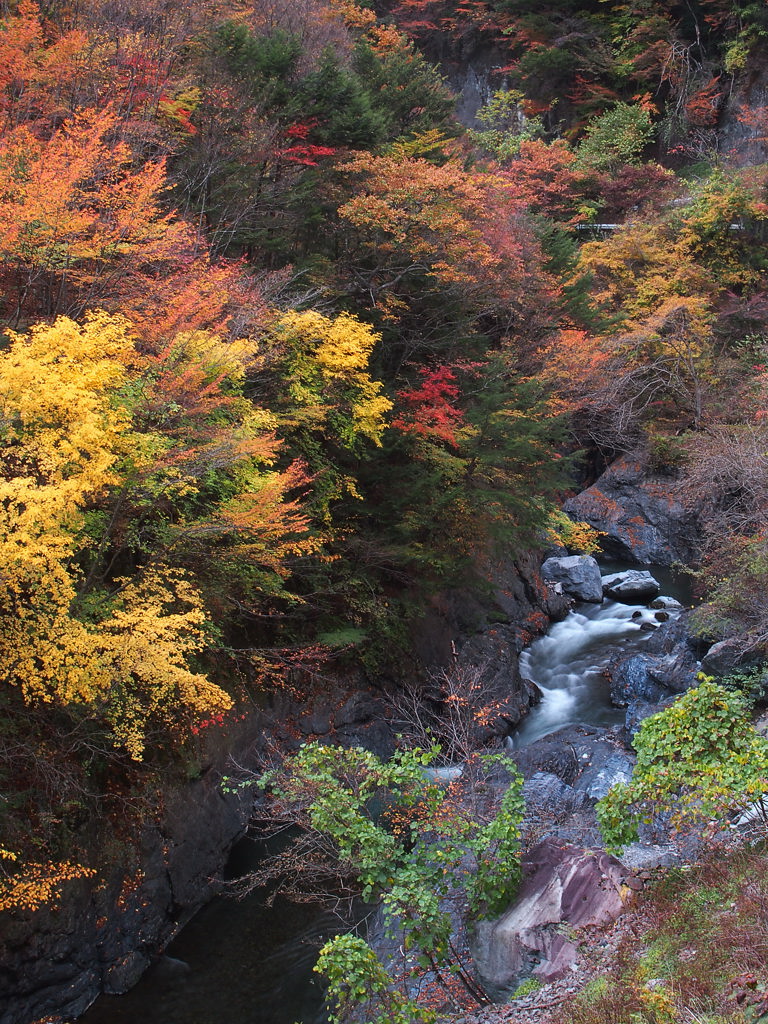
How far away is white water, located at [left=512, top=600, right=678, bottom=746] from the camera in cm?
1451

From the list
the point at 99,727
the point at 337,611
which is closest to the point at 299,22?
the point at 337,611

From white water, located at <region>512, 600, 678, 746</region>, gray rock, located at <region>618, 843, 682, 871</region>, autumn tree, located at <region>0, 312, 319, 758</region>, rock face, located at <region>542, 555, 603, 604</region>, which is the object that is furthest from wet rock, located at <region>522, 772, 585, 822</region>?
rock face, located at <region>542, 555, 603, 604</region>

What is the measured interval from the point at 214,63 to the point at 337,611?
11745mm

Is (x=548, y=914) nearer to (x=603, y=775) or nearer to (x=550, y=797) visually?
(x=550, y=797)

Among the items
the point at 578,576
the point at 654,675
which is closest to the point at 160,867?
the point at 654,675

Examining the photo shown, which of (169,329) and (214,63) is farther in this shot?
(214,63)

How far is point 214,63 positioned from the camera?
49.6 feet

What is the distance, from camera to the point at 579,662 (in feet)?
55.3

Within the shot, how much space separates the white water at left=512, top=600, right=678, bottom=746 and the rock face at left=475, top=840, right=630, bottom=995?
658cm

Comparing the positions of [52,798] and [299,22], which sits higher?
[299,22]

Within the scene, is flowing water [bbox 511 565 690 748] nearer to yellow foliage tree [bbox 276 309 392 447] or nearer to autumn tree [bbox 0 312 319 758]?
yellow foliage tree [bbox 276 309 392 447]

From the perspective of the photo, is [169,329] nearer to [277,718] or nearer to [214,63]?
[277,718]

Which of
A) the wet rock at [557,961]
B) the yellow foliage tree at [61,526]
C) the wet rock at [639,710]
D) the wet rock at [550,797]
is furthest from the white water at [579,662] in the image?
the yellow foliage tree at [61,526]

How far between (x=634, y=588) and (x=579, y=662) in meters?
3.99
